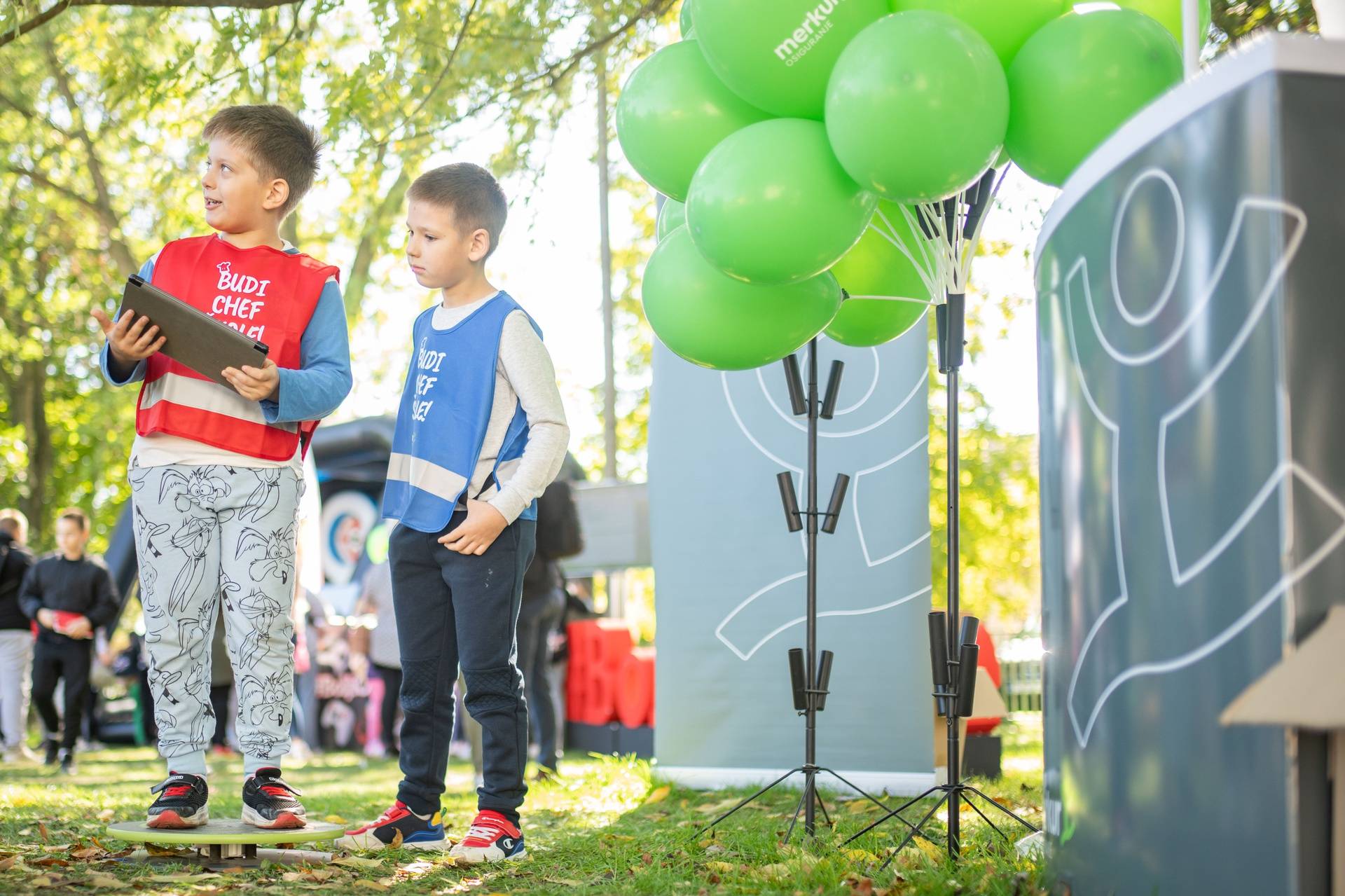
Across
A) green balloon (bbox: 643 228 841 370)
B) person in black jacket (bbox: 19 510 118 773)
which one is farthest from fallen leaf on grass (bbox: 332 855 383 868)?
person in black jacket (bbox: 19 510 118 773)

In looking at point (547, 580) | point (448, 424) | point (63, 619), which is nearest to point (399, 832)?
point (448, 424)

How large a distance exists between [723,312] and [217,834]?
1.80 meters

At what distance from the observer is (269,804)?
3.24 meters

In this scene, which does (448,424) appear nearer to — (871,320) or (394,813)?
(394,813)

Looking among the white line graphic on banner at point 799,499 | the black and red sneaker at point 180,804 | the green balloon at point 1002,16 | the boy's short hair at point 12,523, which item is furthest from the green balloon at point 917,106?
the boy's short hair at point 12,523

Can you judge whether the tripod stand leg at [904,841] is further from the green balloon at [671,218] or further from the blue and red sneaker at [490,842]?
the green balloon at [671,218]

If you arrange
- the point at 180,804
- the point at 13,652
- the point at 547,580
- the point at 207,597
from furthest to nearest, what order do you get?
the point at 13,652
the point at 547,580
the point at 207,597
the point at 180,804

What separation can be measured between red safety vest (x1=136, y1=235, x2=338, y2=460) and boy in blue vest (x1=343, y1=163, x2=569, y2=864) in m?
0.34

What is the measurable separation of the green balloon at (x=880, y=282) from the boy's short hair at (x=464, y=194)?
102 cm

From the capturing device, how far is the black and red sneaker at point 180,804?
124 inches

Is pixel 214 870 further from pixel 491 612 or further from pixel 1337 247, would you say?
pixel 1337 247

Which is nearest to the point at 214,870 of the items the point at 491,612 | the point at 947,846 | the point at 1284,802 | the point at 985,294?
the point at 491,612

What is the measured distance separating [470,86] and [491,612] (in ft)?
Result: 14.1

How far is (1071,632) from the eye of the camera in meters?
2.59
